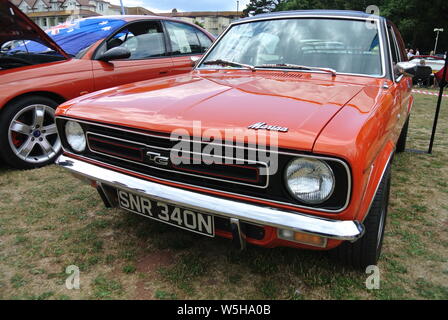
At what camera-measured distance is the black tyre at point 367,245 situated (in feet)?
5.88

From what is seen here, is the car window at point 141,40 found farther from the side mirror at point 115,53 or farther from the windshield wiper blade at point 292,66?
the windshield wiper blade at point 292,66

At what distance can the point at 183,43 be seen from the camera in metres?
4.79

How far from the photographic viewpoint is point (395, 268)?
2.09 meters

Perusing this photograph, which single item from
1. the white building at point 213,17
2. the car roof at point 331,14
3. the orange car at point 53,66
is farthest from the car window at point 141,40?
the white building at point 213,17

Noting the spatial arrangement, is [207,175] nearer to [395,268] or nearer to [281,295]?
[281,295]

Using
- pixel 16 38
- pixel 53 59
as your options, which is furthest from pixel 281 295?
pixel 16 38

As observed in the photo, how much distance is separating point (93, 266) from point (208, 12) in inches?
4058

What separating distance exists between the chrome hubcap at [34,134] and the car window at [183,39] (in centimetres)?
191

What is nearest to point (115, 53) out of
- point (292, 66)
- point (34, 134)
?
point (34, 134)

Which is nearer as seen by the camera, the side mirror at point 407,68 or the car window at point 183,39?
the side mirror at point 407,68

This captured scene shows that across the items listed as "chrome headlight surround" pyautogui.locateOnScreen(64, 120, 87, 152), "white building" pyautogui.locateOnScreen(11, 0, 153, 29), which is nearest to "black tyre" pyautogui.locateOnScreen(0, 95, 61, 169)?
"chrome headlight surround" pyautogui.locateOnScreen(64, 120, 87, 152)

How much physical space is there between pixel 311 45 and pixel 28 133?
2.96 m

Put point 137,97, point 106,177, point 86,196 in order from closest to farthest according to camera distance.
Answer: point 106,177
point 137,97
point 86,196

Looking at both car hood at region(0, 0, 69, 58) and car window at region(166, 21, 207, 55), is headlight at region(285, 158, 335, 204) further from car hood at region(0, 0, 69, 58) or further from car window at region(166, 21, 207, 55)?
car window at region(166, 21, 207, 55)
